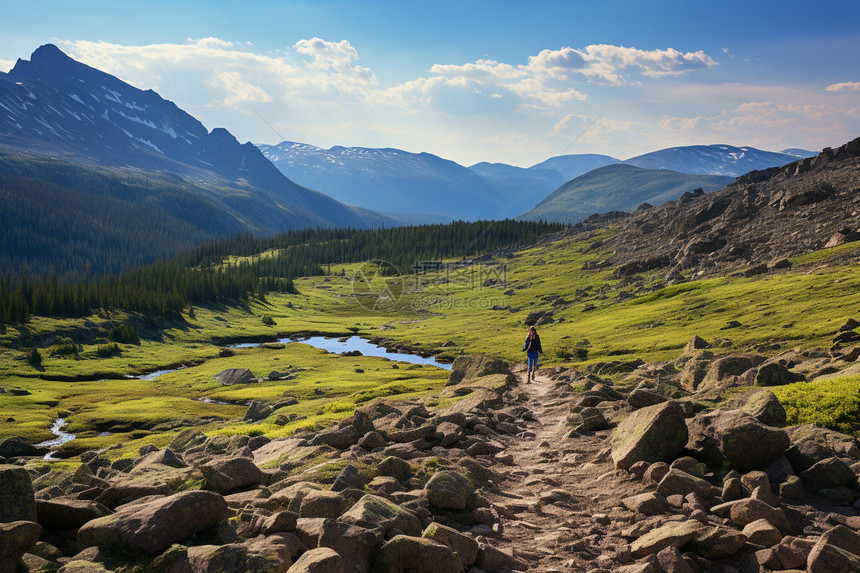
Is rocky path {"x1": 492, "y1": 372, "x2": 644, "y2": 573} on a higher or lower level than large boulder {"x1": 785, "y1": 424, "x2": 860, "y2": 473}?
lower

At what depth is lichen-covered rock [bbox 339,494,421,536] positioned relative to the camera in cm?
1192

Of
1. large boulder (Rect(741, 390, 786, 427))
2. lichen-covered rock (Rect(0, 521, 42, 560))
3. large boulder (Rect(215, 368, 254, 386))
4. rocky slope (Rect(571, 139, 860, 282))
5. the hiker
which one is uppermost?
rocky slope (Rect(571, 139, 860, 282))

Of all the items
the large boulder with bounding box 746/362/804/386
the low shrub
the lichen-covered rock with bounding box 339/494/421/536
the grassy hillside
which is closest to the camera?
the lichen-covered rock with bounding box 339/494/421/536

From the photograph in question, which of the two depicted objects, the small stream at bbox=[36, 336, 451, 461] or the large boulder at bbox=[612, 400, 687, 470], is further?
the small stream at bbox=[36, 336, 451, 461]

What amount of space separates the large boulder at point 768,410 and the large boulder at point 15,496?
21017 millimetres

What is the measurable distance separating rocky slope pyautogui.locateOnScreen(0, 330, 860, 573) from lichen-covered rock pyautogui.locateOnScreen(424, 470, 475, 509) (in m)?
0.04

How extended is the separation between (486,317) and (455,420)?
361ft

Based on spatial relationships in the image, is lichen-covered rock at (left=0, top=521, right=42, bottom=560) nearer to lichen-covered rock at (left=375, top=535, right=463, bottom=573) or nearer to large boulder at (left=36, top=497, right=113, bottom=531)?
large boulder at (left=36, top=497, right=113, bottom=531)

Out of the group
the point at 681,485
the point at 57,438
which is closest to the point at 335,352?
the point at 57,438

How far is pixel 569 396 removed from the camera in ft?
112

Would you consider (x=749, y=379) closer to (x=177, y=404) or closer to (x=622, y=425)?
(x=622, y=425)

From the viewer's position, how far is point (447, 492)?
1492cm

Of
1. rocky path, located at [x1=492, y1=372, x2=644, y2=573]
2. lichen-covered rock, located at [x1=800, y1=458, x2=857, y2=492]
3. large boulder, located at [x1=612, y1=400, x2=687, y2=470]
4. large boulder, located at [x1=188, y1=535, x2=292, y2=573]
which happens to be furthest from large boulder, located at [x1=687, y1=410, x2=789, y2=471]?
large boulder, located at [x1=188, y1=535, x2=292, y2=573]

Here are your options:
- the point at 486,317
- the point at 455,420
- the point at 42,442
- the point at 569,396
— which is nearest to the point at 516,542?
the point at 455,420
